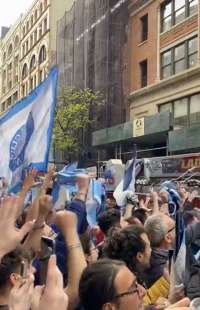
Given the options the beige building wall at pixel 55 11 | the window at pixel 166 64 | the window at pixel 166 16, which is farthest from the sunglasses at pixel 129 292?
the beige building wall at pixel 55 11

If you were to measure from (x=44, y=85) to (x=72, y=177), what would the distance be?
115 inches

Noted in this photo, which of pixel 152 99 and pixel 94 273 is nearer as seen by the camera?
pixel 94 273

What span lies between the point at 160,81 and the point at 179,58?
1805 mm

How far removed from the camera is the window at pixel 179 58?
87.0 feet

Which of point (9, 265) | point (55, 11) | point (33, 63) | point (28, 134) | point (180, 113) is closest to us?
point (9, 265)

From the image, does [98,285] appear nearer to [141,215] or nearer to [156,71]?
[141,215]

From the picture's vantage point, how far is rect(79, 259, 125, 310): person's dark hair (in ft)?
8.23

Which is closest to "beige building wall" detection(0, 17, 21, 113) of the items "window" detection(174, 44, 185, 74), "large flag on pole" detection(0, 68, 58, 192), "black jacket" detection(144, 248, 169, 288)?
"window" detection(174, 44, 185, 74)

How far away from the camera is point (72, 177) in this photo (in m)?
7.80

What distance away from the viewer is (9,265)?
2652 millimetres

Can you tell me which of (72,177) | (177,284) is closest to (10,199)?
(177,284)

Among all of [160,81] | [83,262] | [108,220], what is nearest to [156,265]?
[83,262]

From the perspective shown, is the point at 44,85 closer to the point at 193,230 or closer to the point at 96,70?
the point at 193,230

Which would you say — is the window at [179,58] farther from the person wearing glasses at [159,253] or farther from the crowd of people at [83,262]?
the person wearing glasses at [159,253]
